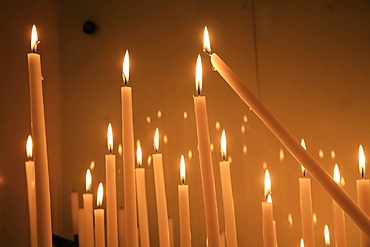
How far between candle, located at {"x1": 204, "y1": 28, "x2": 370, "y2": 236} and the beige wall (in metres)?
0.50

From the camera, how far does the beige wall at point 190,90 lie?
851 millimetres

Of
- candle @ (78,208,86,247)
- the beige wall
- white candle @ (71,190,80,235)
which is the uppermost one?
the beige wall

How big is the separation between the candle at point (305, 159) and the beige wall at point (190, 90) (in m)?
0.50

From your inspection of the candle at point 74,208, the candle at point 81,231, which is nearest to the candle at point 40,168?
the candle at point 81,231

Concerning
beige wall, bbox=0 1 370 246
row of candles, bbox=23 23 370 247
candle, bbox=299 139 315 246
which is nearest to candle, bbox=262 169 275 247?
row of candles, bbox=23 23 370 247

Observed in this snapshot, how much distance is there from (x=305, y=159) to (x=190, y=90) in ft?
1.96

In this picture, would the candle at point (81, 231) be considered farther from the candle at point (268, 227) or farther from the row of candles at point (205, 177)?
the candle at point (268, 227)

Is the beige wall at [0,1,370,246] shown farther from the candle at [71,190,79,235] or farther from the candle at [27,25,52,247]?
the candle at [27,25,52,247]

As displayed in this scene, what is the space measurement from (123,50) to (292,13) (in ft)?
1.39

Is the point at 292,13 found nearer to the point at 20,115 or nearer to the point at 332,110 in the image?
the point at 332,110

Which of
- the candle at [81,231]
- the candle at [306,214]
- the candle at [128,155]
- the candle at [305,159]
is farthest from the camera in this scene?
the candle at [81,231]

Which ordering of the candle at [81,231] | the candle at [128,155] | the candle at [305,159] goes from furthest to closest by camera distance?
the candle at [81,231] < the candle at [128,155] < the candle at [305,159]

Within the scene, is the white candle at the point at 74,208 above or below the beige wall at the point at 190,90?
below

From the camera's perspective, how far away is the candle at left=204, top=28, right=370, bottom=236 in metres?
0.37
